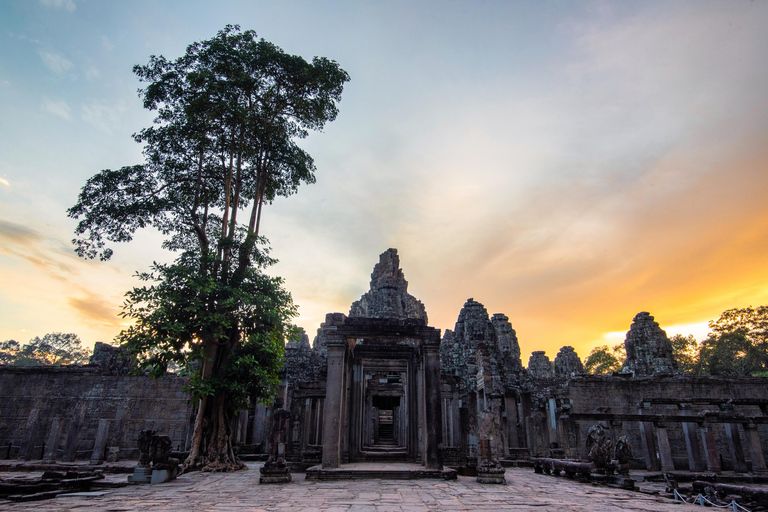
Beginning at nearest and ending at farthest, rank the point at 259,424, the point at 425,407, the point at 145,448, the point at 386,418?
the point at 145,448
the point at 425,407
the point at 259,424
the point at 386,418

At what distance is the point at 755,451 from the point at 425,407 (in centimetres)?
1273

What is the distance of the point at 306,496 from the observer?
24.4 feet

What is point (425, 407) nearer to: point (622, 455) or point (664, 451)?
point (622, 455)

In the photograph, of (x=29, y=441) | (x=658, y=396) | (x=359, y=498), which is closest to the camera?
(x=359, y=498)

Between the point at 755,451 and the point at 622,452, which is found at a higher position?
the point at 622,452

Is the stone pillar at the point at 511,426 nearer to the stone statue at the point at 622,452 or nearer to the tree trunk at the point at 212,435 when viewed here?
the stone statue at the point at 622,452

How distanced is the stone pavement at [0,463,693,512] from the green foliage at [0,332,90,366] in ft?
180

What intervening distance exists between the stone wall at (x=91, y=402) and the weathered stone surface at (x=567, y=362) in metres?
29.0

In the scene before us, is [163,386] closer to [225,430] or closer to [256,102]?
[225,430]

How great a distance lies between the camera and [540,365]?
119ft

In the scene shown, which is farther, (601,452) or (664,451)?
(664,451)

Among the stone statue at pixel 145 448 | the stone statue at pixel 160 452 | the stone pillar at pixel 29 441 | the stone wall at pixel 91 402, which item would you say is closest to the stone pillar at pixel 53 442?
the stone pillar at pixel 29 441

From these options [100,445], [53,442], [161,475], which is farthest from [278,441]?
[53,442]

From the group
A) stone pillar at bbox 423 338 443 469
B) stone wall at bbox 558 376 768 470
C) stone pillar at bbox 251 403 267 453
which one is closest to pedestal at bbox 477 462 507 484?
stone pillar at bbox 423 338 443 469
